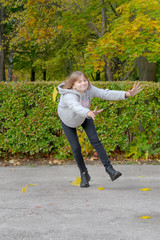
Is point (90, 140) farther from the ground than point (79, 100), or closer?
closer

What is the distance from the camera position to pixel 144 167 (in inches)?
252

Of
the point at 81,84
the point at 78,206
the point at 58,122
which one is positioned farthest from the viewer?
the point at 58,122

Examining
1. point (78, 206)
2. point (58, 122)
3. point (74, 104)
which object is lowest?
point (78, 206)

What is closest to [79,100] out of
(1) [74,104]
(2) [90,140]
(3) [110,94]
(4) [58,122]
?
(1) [74,104]

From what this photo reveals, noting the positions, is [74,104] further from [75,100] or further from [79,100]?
[79,100]

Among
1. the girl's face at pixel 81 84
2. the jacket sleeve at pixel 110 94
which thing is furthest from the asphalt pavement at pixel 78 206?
the girl's face at pixel 81 84

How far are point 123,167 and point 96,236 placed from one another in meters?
3.27

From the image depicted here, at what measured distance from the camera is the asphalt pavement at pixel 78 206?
3295 mm

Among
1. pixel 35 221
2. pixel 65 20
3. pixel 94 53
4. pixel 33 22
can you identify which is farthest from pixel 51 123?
pixel 65 20

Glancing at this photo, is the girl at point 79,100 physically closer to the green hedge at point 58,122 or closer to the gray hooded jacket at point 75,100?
the gray hooded jacket at point 75,100

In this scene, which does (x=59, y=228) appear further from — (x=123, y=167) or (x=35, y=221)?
(x=123, y=167)

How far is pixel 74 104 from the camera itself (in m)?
4.39

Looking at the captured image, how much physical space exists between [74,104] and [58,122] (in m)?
2.51

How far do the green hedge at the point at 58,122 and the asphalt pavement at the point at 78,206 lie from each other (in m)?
0.90
